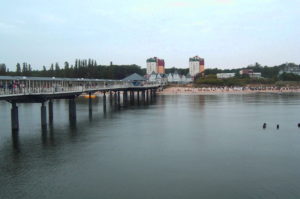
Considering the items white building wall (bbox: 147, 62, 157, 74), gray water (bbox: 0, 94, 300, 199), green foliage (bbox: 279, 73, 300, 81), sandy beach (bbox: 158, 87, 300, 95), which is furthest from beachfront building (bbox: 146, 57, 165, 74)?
gray water (bbox: 0, 94, 300, 199)

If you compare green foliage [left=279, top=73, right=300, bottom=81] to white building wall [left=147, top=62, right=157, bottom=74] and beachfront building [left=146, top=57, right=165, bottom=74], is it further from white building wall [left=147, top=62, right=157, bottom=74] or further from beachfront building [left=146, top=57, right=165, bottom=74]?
white building wall [left=147, top=62, right=157, bottom=74]

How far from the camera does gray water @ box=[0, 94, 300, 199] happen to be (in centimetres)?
1733

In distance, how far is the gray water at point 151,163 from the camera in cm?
1733

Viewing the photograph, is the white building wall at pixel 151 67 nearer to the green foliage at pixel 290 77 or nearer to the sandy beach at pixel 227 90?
the sandy beach at pixel 227 90

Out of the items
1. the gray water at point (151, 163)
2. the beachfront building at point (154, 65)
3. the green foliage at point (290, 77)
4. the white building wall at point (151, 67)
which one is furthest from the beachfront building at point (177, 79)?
the gray water at point (151, 163)

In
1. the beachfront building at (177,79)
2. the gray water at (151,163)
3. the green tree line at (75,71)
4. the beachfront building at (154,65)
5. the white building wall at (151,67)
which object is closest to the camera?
the gray water at (151,163)

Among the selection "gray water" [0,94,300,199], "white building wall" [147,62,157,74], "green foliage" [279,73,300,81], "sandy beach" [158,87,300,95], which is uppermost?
"white building wall" [147,62,157,74]

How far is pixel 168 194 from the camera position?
54.9 ft

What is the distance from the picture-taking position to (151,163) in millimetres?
22406

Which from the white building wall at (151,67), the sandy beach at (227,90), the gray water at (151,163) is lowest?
the gray water at (151,163)

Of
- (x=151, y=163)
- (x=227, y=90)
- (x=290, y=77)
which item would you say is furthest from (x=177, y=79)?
(x=151, y=163)

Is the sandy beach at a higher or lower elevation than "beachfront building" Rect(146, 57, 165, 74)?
→ lower

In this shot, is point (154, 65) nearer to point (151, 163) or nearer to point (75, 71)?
point (75, 71)

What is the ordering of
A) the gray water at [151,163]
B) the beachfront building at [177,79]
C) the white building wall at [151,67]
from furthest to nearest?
the white building wall at [151,67] < the beachfront building at [177,79] < the gray water at [151,163]
